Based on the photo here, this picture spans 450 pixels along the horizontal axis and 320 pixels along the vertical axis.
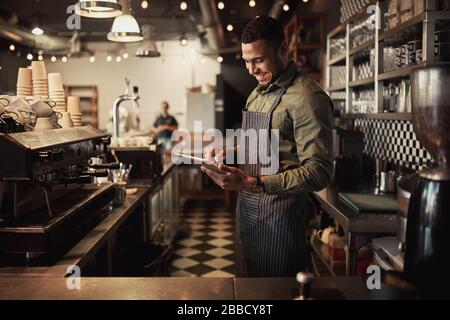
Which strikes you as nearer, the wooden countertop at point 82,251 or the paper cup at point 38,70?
the wooden countertop at point 82,251

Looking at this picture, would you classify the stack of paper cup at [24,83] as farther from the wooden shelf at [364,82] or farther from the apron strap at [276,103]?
the wooden shelf at [364,82]

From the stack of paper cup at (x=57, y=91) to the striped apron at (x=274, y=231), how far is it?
1195 mm

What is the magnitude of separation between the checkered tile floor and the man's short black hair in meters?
3.20

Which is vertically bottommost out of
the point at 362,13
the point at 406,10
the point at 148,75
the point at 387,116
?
the point at 387,116

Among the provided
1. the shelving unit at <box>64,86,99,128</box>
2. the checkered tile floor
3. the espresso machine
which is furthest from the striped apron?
the shelving unit at <box>64,86,99,128</box>

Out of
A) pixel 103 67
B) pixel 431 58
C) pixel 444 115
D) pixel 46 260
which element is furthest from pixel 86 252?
pixel 103 67

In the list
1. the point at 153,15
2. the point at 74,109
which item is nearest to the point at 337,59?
the point at 74,109

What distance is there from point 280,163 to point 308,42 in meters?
5.43

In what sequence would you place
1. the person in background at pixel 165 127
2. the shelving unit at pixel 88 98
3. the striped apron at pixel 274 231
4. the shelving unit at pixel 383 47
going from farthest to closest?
the shelving unit at pixel 88 98, the person in background at pixel 165 127, the shelving unit at pixel 383 47, the striped apron at pixel 274 231

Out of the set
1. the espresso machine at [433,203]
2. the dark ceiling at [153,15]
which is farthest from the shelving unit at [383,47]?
the dark ceiling at [153,15]

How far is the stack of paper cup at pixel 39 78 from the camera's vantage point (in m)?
2.62

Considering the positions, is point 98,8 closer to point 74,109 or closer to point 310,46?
point 74,109

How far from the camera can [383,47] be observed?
3709 millimetres

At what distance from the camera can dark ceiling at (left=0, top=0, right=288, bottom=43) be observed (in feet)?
29.7
